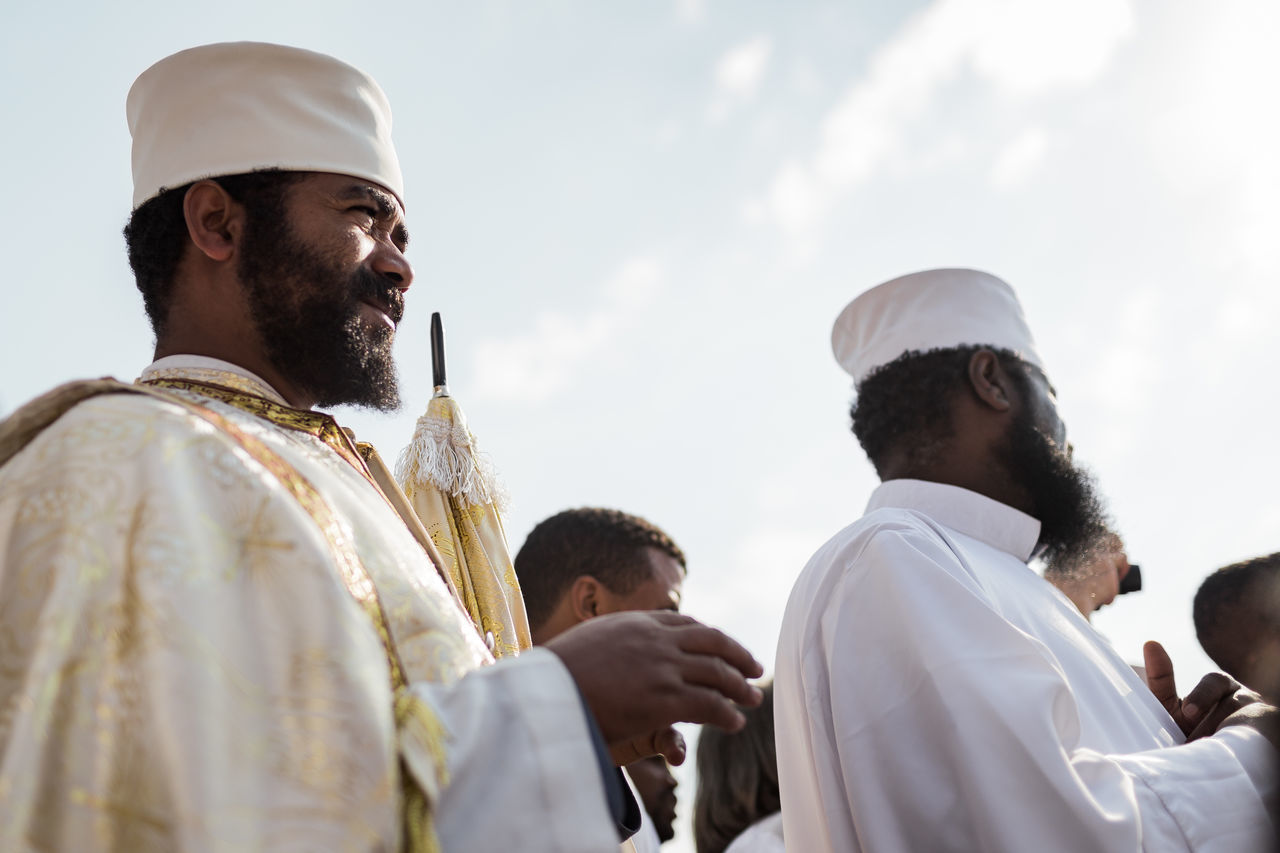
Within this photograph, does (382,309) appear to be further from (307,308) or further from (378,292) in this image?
(307,308)

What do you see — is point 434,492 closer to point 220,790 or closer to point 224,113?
point 224,113

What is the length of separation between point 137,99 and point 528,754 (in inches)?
85.4

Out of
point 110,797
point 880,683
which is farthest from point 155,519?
point 880,683

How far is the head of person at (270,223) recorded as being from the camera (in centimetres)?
265

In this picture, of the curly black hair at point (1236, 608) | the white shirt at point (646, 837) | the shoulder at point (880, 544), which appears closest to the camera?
the shoulder at point (880, 544)

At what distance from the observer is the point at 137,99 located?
2947mm

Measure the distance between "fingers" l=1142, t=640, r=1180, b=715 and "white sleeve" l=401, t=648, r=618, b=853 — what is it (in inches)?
100

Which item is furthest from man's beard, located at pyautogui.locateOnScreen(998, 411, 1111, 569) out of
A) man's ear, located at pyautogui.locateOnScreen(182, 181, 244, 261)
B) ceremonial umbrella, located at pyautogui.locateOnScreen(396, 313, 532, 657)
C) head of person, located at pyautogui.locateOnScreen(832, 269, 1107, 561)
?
man's ear, located at pyautogui.locateOnScreen(182, 181, 244, 261)

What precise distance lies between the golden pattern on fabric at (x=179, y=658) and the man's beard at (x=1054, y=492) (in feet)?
9.25

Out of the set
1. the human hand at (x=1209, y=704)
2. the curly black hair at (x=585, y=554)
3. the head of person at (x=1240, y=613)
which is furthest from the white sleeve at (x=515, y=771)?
the curly black hair at (x=585, y=554)

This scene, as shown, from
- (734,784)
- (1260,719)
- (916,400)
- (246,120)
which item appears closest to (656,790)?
(734,784)

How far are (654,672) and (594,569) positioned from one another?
139 inches

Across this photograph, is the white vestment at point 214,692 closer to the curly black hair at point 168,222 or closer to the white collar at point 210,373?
the white collar at point 210,373

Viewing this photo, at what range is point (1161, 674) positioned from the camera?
359 cm
